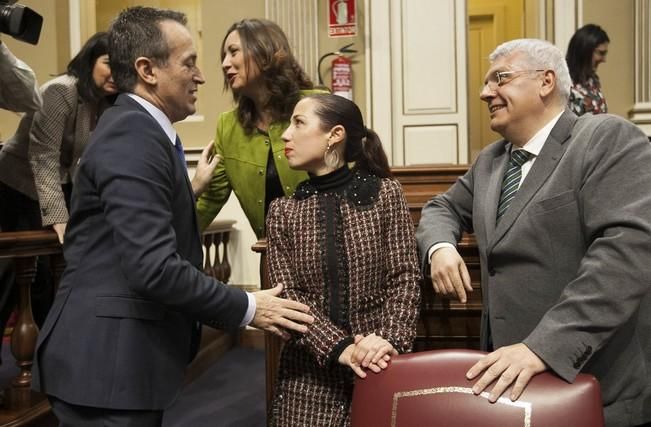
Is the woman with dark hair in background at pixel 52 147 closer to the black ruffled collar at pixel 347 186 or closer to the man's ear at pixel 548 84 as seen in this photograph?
the black ruffled collar at pixel 347 186

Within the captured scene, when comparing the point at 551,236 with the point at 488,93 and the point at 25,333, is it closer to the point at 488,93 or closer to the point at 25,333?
the point at 488,93

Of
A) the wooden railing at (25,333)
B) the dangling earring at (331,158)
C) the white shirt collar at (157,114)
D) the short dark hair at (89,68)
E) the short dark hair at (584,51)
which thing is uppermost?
the short dark hair at (584,51)

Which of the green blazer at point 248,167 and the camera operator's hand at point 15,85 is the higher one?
the camera operator's hand at point 15,85

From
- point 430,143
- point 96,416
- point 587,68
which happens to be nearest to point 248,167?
point 96,416

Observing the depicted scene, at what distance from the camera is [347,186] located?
1.70 meters

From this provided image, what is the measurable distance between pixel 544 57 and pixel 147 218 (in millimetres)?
1007

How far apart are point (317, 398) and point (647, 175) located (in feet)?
2.97

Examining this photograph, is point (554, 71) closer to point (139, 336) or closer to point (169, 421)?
point (139, 336)

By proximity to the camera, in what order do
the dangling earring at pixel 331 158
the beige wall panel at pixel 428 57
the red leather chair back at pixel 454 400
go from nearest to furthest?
1. the red leather chair back at pixel 454 400
2. the dangling earring at pixel 331 158
3. the beige wall panel at pixel 428 57

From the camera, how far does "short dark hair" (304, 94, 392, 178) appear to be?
174cm

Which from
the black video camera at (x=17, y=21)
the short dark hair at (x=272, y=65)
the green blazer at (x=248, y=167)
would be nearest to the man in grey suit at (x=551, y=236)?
the green blazer at (x=248, y=167)

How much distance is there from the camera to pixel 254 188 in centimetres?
222

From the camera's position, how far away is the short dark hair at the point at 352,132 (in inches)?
68.6

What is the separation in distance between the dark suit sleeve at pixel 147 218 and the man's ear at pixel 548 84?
89cm
